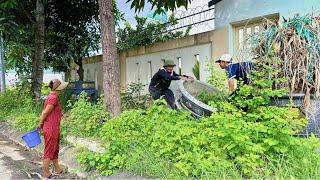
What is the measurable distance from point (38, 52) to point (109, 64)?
525 cm

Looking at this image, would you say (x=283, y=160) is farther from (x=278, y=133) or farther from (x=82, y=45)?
(x=82, y=45)

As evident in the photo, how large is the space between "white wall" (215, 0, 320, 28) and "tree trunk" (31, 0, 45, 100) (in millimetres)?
4997

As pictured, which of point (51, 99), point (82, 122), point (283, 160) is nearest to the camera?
point (283, 160)

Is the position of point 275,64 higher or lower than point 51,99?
higher

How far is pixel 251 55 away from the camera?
5914 mm

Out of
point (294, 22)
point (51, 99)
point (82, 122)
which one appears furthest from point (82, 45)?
point (294, 22)

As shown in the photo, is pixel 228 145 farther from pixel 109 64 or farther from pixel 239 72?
pixel 109 64

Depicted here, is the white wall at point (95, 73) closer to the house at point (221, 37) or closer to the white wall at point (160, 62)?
the white wall at point (160, 62)

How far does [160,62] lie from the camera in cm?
1329

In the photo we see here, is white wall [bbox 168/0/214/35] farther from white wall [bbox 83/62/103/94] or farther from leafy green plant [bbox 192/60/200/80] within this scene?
white wall [bbox 83/62/103/94]

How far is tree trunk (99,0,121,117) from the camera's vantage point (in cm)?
772

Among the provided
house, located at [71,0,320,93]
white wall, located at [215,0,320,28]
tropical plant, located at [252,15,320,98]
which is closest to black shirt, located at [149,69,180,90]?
house, located at [71,0,320,93]

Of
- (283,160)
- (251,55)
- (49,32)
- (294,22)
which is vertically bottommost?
(283,160)

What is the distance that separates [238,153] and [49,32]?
1181 centimetres
